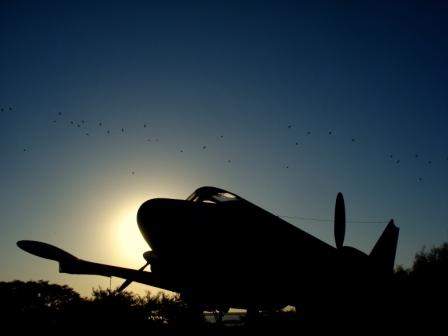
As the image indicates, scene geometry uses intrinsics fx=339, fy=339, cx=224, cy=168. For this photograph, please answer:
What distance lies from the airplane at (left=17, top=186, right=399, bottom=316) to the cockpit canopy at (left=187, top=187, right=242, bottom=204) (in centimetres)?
124

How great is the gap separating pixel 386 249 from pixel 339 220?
2726mm

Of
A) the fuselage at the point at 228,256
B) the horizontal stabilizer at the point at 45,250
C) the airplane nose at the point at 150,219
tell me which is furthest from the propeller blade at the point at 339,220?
the horizontal stabilizer at the point at 45,250

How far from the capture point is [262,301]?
10125mm

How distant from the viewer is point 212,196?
1217 cm

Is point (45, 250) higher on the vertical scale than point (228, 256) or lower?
higher

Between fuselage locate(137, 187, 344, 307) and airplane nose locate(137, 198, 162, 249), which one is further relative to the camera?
airplane nose locate(137, 198, 162, 249)

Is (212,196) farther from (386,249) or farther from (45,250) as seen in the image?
(386,249)

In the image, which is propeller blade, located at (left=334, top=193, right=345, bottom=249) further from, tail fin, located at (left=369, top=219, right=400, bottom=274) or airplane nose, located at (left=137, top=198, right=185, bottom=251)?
airplane nose, located at (left=137, top=198, right=185, bottom=251)

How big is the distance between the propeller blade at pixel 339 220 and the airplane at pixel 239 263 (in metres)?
0.57

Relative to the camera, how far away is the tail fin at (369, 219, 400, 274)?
11117mm

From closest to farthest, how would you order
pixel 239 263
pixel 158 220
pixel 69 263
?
pixel 69 263
pixel 239 263
pixel 158 220

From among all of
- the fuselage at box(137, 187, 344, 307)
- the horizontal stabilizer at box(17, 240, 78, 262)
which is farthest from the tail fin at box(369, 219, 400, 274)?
the horizontal stabilizer at box(17, 240, 78, 262)

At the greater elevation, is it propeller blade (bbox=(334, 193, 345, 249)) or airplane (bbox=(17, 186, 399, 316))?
propeller blade (bbox=(334, 193, 345, 249))

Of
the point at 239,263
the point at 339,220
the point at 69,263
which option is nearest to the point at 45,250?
the point at 69,263
